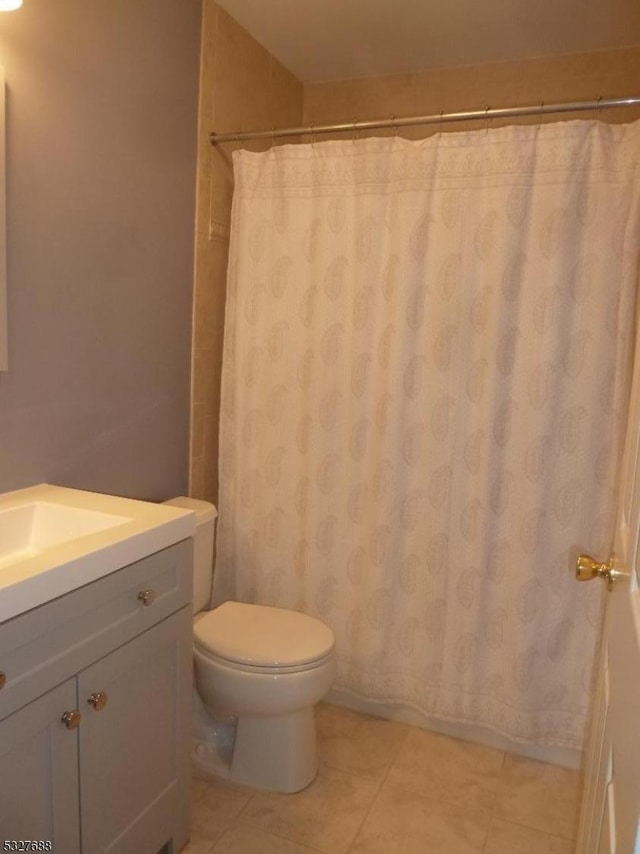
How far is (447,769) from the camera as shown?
6.58ft

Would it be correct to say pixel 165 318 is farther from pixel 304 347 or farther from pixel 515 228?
→ pixel 515 228

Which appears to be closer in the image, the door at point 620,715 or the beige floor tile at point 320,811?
the door at point 620,715

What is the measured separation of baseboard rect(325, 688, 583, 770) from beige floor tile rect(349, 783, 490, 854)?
31 cm

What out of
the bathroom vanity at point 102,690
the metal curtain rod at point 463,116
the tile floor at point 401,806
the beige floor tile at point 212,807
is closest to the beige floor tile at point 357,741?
the tile floor at point 401,806

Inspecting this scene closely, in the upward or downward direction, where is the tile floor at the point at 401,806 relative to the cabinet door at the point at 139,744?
downward

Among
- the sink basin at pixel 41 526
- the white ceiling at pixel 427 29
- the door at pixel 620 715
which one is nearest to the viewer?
the door at pixel 620 715

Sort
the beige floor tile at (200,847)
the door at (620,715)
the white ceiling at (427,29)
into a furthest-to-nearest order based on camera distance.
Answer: the white ceiling at (427,29)
the beige floor tile at (200,847)
the door at (620,715)

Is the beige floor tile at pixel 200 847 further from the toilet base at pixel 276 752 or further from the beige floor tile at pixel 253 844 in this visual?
the toilet base at pixel 276 752

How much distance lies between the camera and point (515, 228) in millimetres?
1867

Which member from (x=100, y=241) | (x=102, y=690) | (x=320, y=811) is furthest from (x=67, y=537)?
(x=320, y=811)

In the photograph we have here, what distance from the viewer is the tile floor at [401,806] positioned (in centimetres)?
171

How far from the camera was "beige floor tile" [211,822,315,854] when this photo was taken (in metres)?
1.67

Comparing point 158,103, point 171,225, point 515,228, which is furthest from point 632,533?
point 158,103

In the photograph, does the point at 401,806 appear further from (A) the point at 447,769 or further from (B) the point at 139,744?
(B) the point at 139,744
